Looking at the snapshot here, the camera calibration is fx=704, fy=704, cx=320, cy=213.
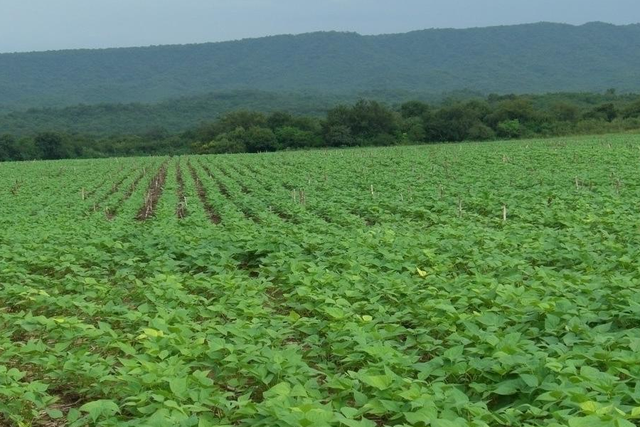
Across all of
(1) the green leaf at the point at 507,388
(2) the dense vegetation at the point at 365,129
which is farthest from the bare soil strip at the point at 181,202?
(2) the dense vegetation at the point at 365,129

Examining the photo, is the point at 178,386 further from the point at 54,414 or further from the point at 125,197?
the point at 125,197

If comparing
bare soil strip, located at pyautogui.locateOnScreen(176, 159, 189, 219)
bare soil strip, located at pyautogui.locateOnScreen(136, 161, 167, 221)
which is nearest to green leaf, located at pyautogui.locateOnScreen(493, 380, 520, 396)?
bare soil strip, located at pyautogui.locateOnScreen(176, 159, 189, 219)

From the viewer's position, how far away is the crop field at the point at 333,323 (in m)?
3.97

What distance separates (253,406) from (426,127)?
6622 centimetres

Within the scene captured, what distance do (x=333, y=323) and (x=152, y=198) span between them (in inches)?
787

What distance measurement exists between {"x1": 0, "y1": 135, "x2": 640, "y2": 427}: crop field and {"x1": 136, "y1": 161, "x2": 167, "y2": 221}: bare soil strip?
5605 mm

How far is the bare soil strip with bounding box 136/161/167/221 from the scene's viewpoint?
1983 centimetres

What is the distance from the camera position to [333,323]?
565cm

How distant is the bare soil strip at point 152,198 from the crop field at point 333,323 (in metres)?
5.61

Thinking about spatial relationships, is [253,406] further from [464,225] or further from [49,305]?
[464,225]

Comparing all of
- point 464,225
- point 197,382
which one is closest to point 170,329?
point 197,382

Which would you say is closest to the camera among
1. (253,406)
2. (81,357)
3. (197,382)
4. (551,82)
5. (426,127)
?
(253,406)

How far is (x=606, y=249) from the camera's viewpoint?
27.8ft

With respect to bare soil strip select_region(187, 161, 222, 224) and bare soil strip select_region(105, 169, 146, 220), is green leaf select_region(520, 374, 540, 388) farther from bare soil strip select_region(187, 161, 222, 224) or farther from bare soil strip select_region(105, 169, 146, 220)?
bare soil strip select_region(105, 169, 146, 220)
